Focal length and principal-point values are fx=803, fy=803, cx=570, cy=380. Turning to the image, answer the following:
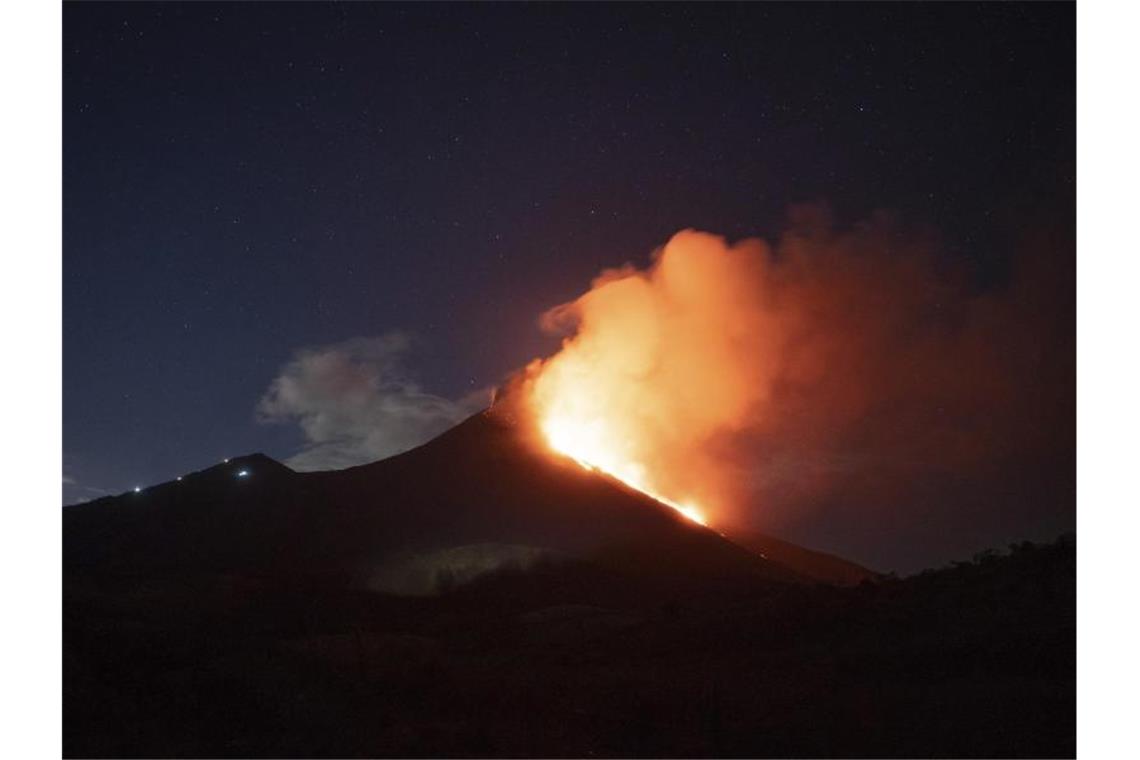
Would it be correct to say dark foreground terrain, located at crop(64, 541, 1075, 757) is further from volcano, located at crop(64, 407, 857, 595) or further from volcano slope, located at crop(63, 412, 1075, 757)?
volcano, located at crop(64, 407, 857, 595)

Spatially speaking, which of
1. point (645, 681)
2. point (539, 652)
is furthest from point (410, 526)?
point (645, 681)

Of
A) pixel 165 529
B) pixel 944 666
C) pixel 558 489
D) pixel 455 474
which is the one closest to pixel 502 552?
pixel 558 489

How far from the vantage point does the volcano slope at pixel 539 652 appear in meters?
15.2

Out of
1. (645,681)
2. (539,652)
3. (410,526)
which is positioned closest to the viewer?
(645,681)

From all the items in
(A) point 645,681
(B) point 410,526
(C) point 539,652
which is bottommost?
(C) point 539,652

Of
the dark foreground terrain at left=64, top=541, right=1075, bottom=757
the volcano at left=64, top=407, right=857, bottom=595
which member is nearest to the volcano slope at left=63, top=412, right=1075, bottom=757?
the dark foreground terrain at left=64, top=541, right=1075, bottom=757

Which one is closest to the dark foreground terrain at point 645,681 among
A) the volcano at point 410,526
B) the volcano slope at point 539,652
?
the volcano slope at point 539,652

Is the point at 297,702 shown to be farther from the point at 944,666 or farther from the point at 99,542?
the point at 99,542

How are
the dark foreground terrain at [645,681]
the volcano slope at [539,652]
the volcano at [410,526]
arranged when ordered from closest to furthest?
the dark foreground terrain at [645,681] < the volcano slope at [539,652] < the volcano at [410,526]

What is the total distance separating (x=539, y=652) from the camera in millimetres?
26781

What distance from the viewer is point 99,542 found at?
49.2 meters

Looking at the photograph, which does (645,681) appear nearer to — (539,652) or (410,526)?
(539,652)

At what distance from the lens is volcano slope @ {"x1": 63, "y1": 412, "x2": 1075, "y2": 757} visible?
49.8ft

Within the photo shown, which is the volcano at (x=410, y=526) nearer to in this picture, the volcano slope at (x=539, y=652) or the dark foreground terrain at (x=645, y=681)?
the volcano slope at (x=539, y=652)
